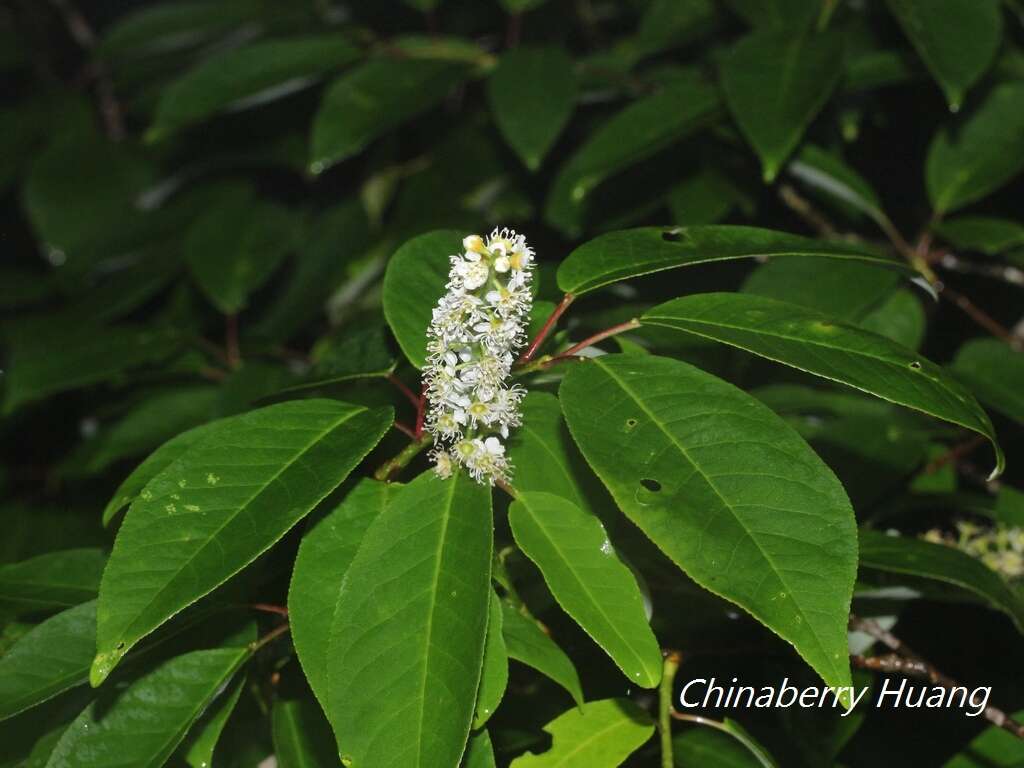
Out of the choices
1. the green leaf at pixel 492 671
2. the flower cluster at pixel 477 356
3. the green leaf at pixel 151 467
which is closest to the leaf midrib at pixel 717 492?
the flower cluster at pixel 477 356

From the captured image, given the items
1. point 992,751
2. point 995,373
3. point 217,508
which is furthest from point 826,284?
point 217,508

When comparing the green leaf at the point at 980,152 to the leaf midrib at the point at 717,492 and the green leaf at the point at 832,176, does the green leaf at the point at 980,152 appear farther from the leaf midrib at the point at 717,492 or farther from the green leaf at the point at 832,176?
the leaf midrib at the point at 717,492

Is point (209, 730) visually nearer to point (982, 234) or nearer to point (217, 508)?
point (217, 508)

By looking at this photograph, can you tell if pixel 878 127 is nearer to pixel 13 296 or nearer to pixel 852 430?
pixel 852 430

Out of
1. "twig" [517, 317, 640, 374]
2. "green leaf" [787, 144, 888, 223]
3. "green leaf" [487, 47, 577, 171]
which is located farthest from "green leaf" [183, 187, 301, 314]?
"twig" [517, 317, 640, 374]

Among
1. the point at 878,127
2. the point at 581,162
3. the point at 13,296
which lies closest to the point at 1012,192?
the point at 878,127

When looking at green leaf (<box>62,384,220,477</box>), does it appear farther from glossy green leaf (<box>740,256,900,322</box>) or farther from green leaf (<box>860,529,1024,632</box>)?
green leaf (<box>860,529,1024,632</box>)
